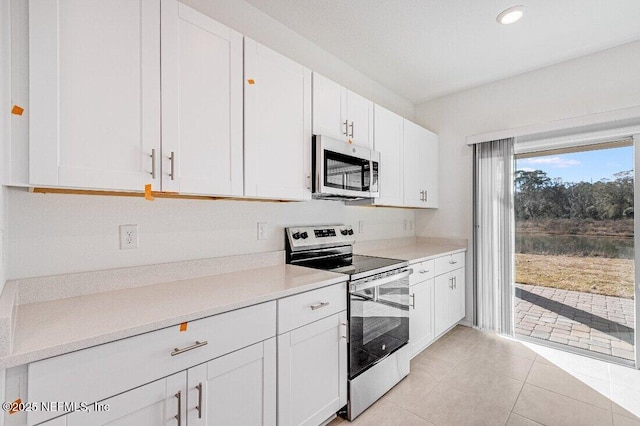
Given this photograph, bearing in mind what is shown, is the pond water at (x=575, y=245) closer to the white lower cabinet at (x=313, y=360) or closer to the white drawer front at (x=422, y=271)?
the white drawer front at (x=422, y=271)

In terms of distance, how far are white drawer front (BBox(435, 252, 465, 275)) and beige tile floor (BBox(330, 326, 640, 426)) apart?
73cm

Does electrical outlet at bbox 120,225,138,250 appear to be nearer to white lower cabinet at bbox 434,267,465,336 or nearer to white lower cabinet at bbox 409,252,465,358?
white lower cabinet at bbox 409,252,465,358

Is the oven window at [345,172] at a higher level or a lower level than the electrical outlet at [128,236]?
higher

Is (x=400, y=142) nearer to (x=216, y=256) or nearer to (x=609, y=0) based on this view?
(x=609, y=0)

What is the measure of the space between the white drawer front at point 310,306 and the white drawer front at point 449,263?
1.43 m

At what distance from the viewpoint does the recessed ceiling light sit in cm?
205

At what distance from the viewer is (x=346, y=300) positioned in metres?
1.83

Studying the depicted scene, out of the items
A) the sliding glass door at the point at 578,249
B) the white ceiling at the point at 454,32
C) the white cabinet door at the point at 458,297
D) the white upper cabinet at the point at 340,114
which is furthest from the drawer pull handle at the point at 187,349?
the sliding glass door at the point at 578,249

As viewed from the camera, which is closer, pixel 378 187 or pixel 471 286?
pixel 378 187

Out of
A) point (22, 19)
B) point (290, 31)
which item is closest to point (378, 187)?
point (290, 31)

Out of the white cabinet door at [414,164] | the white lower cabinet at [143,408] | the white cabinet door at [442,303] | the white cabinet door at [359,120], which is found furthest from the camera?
the white cabinet door at [414,164]

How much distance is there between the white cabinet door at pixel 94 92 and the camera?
3.48 feet

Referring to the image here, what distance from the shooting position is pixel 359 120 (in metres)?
2.42

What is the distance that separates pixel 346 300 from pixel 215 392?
865mm
